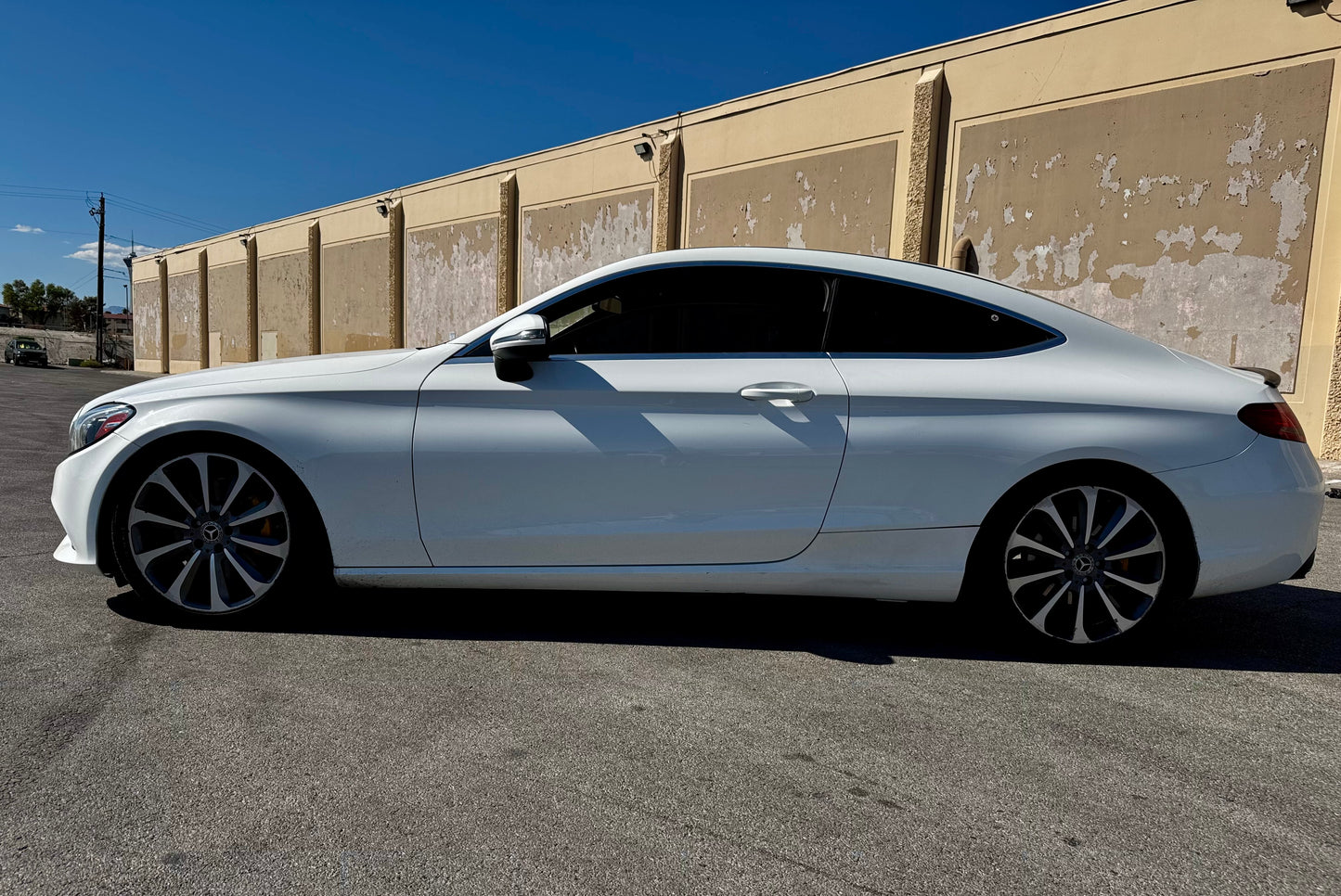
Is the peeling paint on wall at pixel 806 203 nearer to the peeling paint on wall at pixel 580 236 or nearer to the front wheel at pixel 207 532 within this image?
the peeling paint on wall at pixel 580 236

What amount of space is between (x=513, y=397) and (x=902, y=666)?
5.81 ft

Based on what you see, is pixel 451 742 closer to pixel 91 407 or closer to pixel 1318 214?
pixel 91 407

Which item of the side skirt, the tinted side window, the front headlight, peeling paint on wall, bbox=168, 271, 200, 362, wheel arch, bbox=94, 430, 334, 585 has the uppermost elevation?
peeling paint on wall, bbox=168, 271, 200, 362

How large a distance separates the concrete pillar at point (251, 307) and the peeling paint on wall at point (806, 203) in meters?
24.6

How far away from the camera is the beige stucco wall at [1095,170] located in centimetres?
1030

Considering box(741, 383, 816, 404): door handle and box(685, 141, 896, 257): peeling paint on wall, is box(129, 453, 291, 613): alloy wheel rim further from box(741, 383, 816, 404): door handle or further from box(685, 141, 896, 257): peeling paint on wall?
box(685, 141, 896, 257): peeling paint on wall

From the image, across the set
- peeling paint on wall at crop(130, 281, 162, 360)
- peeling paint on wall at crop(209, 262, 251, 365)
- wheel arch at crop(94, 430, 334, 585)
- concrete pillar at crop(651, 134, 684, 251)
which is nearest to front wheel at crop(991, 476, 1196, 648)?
wheel arch at crop(94, 430, 334, 585)

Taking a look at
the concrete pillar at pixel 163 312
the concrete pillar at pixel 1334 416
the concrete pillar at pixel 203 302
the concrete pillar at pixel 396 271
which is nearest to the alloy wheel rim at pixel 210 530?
the concrete pillar at pixel 1334 416

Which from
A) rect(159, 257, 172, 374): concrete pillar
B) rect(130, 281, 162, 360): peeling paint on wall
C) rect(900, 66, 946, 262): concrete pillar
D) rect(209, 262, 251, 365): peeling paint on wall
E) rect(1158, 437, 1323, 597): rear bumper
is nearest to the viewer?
rect(1158, 437, 1323, 597): rear bumper

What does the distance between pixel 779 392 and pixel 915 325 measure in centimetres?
63

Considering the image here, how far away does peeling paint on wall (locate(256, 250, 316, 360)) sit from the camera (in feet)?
103

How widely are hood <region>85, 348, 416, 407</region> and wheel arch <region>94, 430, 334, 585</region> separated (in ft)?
0.74

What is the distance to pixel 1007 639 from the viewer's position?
347 centimetres

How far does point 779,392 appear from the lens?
3266mm
